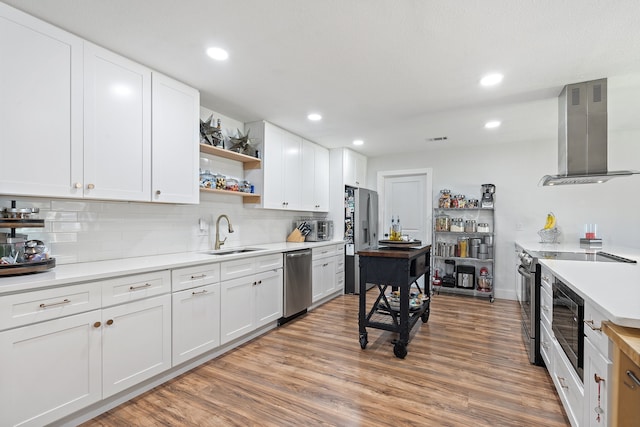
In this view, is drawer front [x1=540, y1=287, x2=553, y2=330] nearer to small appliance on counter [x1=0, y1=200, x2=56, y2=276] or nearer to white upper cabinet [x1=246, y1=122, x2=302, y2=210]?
white upper cabinet [x1=246, y1=122, x2=302, y2=210]

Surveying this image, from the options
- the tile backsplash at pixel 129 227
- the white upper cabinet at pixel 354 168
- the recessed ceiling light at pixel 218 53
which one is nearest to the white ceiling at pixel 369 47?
the recessed ceiling light at pixel 218 53

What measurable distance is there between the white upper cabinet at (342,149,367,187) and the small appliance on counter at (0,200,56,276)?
13.2 ft

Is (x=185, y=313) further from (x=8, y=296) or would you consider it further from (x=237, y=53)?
(x=237, y=53)

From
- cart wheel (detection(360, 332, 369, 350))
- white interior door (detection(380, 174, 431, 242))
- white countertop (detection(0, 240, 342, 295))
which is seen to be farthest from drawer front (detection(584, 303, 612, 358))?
white interior door (detection(380, 174, 431, 242))

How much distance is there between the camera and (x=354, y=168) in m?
5.57

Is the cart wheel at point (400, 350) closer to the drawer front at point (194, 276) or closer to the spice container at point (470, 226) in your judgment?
the drawer front at point (194, 276)

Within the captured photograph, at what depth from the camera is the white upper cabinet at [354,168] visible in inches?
208

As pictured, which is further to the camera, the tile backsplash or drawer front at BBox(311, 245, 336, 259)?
drawer front at BBox(311, 245, 336, 259)

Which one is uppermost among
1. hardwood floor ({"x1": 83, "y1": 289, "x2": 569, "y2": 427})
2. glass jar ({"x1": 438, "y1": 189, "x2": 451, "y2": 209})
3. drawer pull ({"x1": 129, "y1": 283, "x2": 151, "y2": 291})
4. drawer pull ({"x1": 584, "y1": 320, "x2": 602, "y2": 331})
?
glass jar ({"x1": 438, "y1": 189, "x2": 451, "y2": 209})

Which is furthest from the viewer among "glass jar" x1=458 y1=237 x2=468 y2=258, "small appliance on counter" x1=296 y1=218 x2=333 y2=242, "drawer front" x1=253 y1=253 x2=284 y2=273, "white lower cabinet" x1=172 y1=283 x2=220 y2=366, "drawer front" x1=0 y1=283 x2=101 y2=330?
"glass jar" x1=458 y1=237 x2=468 y2=258

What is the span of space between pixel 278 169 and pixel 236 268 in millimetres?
1585

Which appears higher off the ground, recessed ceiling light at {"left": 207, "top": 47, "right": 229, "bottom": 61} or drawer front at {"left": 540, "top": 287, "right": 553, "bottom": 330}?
recessed ceiling light at {"left": 207, "top": 47, "right": 229, "bottom": 61}

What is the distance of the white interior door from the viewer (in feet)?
18.4

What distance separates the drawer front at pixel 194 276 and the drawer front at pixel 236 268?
7 centimetres
